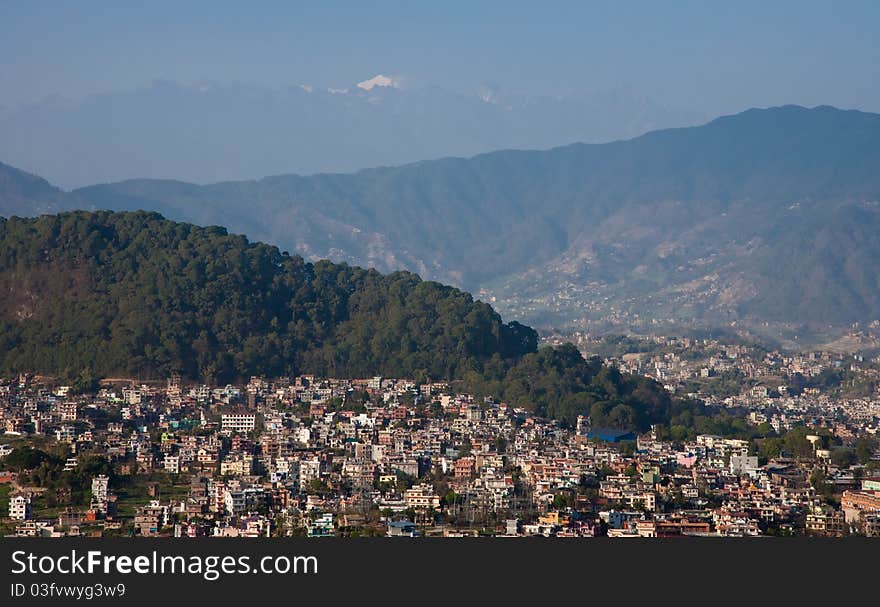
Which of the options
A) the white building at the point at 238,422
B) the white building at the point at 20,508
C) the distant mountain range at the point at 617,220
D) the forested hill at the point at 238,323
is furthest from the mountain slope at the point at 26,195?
the white building at the point at 20,508

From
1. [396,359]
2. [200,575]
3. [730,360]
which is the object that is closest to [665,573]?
[200,575]

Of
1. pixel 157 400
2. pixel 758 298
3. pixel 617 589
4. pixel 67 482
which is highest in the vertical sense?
pixel 758 298

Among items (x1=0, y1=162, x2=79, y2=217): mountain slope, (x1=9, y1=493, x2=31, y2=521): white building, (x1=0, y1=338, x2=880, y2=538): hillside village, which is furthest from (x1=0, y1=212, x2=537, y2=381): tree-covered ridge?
(x1=0, y1=162, x2=79, y2=217): mountain slope

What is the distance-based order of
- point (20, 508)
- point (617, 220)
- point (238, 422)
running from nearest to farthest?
point (20, 508)
point (238, 422)
point (617, 220)

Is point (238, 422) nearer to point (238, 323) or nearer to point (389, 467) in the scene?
point (389, 467)

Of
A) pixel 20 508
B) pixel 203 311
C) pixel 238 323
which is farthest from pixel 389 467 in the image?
pixel 203 311

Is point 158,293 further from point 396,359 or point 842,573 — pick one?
point 842,573

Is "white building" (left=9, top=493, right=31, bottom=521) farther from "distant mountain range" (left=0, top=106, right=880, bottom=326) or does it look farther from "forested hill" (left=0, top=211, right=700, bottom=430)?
"distant mountain range" (left=0, top=106, right=880, bottom=326)
